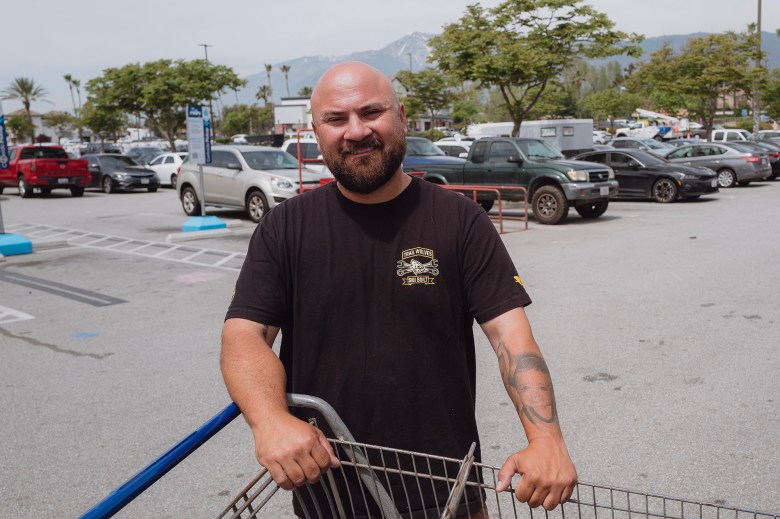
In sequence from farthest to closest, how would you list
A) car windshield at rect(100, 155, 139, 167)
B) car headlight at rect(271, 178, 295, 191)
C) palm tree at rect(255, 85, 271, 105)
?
palm tree at rect(255, 85, 271, 105), car windshield at rect(100, 155, 139, 167), car headlight at rect(271, 178, 295, 191)

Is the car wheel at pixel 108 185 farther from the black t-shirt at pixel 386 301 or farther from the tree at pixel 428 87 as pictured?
the black t-shirt at pixel 386 301

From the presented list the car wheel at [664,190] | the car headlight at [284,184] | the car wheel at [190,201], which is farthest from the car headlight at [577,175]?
the car wheel at [190,201]

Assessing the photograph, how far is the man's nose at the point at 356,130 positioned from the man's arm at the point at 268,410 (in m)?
0.58

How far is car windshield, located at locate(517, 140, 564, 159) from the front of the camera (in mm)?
16109

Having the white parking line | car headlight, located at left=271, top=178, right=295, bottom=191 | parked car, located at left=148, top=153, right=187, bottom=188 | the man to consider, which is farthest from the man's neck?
parked car, located at left=148, top=153, right=187, bottom=188

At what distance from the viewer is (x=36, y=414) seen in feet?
16.9

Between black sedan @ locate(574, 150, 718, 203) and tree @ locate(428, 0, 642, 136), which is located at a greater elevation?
tree @ locate(428, 0, 642, 136)

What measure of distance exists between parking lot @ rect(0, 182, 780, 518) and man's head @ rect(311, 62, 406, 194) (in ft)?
7.93

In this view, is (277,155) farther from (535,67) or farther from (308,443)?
(308,443)

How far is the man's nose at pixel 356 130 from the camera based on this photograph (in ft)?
6.91

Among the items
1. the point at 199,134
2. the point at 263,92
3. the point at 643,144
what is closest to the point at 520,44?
the point at 643,144

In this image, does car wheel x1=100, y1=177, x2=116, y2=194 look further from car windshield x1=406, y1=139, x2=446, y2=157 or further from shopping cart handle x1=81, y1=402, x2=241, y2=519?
shopping cart handle x1=81, y1=402, x2=241, y2=519

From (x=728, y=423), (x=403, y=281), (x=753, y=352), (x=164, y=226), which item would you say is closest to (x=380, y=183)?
(x=403, y=281)

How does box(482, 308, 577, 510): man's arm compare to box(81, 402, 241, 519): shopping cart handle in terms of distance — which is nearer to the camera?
box(81, 402, 241, 519): shopping cart handle
